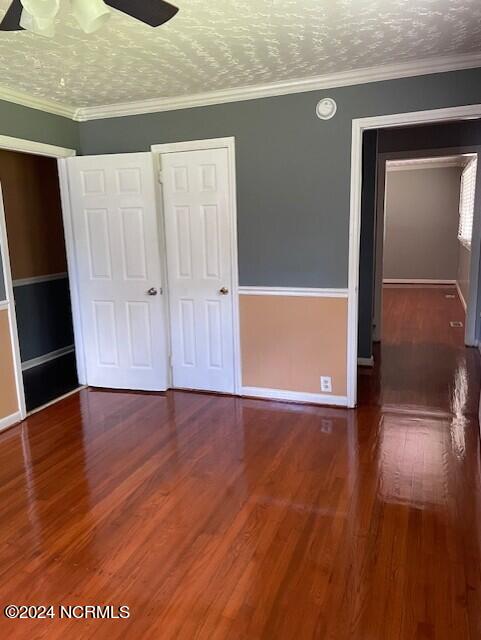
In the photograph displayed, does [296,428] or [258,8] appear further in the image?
[296,428]

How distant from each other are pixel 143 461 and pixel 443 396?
2.52 m

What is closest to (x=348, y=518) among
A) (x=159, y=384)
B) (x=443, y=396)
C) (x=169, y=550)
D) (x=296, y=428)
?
(x=169, y=550)

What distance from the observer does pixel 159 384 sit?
4.31m

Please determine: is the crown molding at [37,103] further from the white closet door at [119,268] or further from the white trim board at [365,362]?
the white trim board at [365,362]

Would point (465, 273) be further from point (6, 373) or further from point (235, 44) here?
point (6, 373)

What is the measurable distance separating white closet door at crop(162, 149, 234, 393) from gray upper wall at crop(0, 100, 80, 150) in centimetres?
91

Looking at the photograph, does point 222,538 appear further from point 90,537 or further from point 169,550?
point 90,537

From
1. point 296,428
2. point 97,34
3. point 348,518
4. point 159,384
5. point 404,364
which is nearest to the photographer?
point 348,518

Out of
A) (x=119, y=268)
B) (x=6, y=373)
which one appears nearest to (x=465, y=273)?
(x=119, y=268)

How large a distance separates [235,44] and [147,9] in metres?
1.13

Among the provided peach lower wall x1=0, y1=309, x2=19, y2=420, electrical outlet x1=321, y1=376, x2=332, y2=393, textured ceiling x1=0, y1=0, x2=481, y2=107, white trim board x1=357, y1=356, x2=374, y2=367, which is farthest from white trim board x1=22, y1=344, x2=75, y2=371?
white trim board x1=357, y1=356, x2=374, y2=367

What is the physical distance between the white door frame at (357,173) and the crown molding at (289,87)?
0.26 metres

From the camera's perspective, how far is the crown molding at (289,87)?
3.17 m

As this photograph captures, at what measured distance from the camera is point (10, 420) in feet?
12.1
